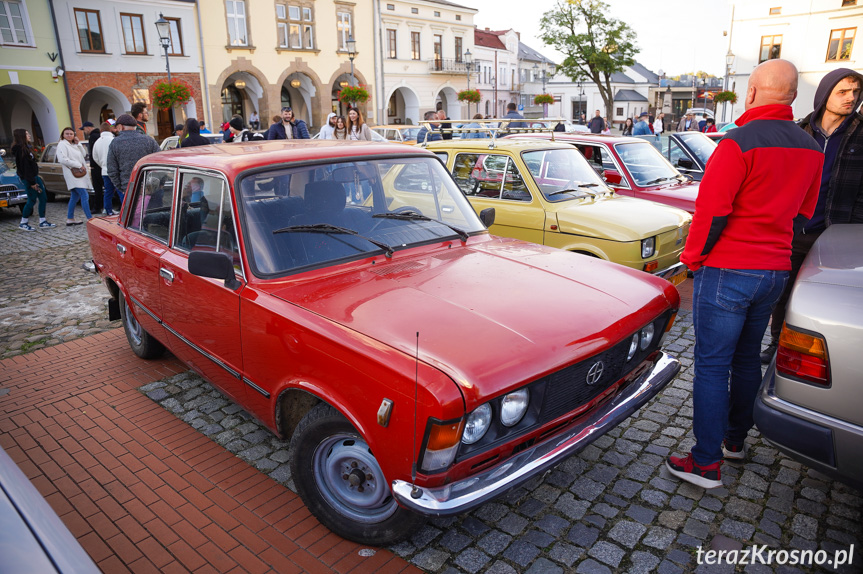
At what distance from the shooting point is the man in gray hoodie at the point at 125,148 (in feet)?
27.3

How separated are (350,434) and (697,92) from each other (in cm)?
8325

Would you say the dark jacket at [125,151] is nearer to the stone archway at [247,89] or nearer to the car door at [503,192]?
the car door at [503,192]

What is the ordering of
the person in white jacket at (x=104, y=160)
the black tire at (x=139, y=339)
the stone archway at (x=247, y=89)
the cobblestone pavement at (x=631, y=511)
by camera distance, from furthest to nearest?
the stone archway at (x=247, y=89) < the person in white jacket at (x=104, y=160) < the black tire at (x=139, y=339) < the cobblestone pavement at (x=631, y=511)

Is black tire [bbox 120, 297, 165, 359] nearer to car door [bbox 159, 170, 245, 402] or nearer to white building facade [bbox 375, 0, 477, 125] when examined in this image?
car door [bbox 159, 170, 245, 402]

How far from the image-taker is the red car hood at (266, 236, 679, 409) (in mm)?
2393

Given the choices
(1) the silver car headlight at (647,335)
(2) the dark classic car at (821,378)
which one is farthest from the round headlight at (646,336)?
(2) the dark classic car at (821,378)

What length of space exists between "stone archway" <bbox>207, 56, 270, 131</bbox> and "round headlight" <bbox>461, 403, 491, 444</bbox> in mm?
31763

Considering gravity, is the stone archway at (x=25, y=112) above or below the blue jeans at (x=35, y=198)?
above

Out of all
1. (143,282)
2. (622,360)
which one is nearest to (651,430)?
(622,360)

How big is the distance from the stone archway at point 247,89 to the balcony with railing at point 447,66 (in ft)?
46.9

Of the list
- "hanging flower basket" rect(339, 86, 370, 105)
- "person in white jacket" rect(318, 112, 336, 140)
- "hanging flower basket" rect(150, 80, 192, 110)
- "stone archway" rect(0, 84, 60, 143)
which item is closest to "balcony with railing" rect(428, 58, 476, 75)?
"hanging flower basket" rect(339, 86, 370, 105)

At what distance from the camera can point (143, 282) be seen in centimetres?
432

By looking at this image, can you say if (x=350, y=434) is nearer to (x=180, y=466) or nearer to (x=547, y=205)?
(x=180, y=466)

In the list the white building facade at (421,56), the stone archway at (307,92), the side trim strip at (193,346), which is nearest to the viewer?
the side trim strip at (193,346)
